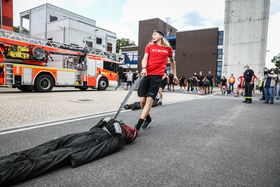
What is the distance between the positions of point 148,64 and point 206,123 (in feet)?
6.65

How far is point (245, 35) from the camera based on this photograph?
74.2ft

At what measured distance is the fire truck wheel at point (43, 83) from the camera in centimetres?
1249

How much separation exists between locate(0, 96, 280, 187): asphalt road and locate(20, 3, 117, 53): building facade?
28274mm

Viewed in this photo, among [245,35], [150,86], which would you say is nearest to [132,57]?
[245,35]

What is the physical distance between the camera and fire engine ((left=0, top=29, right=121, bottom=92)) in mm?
11664

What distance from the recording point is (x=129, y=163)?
7.39 ft

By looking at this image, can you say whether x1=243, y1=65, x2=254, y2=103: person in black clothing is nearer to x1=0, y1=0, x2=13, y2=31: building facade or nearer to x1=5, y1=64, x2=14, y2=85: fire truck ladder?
x1=5, y1=64, x2=14, y2=85: fire truck ladder

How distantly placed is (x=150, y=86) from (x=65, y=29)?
29.9m

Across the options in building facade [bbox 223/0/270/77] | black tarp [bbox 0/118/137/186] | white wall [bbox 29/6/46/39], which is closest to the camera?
black tarp [bbox 0/118/137/186]

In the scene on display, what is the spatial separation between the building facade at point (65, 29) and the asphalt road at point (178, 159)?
2827 cm

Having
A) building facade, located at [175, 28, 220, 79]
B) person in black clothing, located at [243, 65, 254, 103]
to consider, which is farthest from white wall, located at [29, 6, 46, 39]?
person in black clothing, located at [243, 65, 254, 103]

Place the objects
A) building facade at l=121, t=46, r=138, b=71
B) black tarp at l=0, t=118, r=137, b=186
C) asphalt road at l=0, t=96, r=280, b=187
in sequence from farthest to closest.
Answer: building facade at l=121, t=46, r=138, b=71 → asphalt road at l=0, t=96, r=280, b=187 → black tarp at l=0, t=118, r=137, b=186

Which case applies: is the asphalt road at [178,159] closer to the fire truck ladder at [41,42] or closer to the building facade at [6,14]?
the fire truck ladder at [41,42]

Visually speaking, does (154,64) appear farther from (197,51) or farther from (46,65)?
(197,51)
